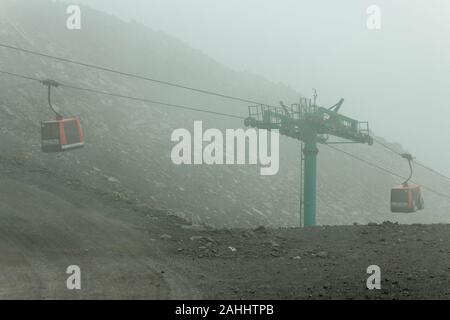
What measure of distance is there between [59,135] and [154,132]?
34.4 meters

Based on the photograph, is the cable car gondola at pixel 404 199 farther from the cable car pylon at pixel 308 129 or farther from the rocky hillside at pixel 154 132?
the rocky hillside at pixel 154 132

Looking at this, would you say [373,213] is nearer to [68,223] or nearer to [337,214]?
[337,214]

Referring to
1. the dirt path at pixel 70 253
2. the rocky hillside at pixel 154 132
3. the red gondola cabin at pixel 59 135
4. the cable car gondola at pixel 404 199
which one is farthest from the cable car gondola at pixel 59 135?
the cable car gondola at pixel 404 199

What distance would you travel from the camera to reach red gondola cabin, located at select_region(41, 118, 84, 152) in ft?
52.9

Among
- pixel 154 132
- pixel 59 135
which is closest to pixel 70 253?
pixel 59 135

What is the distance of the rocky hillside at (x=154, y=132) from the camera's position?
36562 millimetres

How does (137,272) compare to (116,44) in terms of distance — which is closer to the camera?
(137,272)

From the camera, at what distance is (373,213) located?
56.9 meters

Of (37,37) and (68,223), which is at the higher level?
(37,37)

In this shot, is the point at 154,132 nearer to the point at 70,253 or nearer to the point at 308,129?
the point at 308,129

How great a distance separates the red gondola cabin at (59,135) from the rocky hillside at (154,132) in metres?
4.99

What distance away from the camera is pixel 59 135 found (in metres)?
16.1
